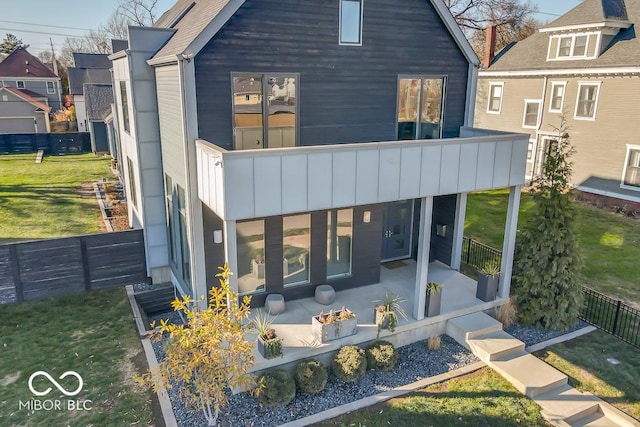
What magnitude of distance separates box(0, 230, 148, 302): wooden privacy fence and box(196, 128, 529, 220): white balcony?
4755 mm

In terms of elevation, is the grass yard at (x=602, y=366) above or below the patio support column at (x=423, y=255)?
below

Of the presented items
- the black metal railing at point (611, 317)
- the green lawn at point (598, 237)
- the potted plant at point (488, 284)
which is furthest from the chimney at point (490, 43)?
the potted plant at point (488, 284)

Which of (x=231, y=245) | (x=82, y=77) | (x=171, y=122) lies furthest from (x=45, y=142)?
(x=231, y=245)

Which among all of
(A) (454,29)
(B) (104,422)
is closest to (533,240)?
(A) (454,29)

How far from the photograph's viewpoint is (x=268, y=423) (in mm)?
7914

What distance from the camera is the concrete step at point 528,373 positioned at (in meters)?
8.89

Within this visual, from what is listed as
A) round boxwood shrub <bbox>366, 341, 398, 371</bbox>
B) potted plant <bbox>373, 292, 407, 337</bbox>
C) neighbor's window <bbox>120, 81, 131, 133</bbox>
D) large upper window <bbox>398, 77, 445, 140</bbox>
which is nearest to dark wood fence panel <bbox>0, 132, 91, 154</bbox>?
neighbor's window <bbox>120, 81, 131, 133</bbox>

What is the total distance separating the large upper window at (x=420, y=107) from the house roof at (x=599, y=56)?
47.1 ft

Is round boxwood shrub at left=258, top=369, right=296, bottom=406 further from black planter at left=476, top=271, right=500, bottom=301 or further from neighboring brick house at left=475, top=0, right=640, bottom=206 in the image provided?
neighboring brick house at left=475, top=0, right=640, bottom=206

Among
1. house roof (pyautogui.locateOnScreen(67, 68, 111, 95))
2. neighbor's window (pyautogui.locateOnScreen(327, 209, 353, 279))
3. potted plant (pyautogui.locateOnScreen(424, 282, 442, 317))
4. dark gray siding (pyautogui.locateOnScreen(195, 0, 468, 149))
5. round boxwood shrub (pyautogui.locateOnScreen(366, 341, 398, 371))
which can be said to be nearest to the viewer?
round boxwood shrub (pyautogui.locateOnScreen(366, 341, 398, 371))

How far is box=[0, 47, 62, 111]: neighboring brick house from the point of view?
5447 centimetres

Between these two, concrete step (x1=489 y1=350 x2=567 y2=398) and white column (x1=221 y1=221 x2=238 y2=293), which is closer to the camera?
white column (x1=221 y1=221 x2=238 y2=293)

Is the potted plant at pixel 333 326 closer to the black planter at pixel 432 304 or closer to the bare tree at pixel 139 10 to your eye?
the black planter at pixel 432 304

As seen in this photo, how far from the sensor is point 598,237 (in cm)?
1800
